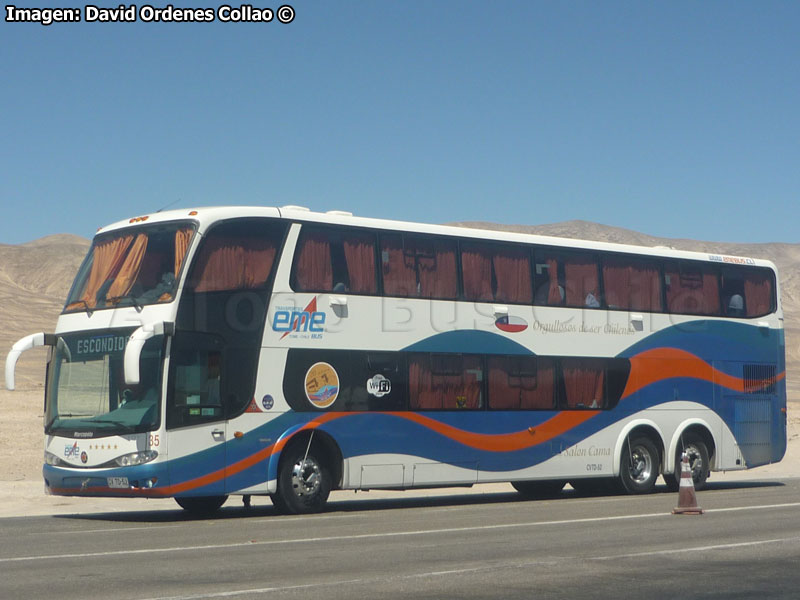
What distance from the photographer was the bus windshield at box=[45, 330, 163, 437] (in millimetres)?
16078

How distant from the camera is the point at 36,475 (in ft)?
95.3

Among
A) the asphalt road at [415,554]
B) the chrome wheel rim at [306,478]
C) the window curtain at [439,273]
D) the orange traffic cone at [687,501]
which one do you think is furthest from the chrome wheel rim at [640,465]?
the chrome wheel rim at [306,478]

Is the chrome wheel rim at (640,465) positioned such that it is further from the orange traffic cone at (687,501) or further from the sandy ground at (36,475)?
the orange traffic cone at (687,501)

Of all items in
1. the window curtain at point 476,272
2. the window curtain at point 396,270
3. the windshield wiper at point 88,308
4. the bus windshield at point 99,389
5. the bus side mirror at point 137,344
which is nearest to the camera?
the bus side mirror at point 137,344

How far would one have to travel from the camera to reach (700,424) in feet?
75.4

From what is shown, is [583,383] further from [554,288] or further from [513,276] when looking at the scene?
[513,276]

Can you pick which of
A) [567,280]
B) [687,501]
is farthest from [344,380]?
[687,501]

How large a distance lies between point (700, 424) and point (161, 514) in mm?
10077

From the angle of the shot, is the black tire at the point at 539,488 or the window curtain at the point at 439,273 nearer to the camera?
the window curtain at the point at 439,273

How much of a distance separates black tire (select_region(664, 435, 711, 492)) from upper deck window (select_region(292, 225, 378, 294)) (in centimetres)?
773

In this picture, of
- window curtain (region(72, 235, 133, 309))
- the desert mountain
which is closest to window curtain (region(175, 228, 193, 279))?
window curtain (region(72, 235, 133, 309))

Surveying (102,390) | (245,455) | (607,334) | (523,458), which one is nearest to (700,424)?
(607,334)

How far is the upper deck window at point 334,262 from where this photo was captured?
17.5 m

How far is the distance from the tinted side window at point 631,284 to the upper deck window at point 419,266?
3545 millimetres
